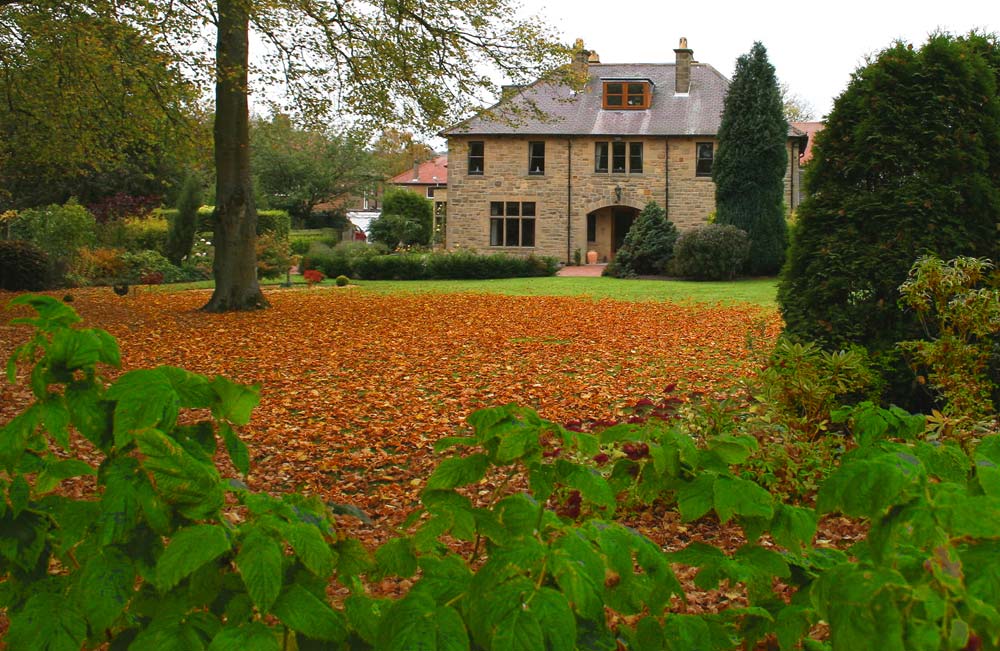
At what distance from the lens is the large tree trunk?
48.8 ft

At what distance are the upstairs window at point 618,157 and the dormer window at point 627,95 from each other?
1741 mm

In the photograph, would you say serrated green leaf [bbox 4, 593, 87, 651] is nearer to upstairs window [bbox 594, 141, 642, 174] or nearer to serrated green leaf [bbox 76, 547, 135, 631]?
serrated green leaf [bbox 76, 547, 135, 631]

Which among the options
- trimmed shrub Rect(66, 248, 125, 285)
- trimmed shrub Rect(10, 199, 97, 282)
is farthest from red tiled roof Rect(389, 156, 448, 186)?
trimmed shrub Rect(10, 199, 97, 282)

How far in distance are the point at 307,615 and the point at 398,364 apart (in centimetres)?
843

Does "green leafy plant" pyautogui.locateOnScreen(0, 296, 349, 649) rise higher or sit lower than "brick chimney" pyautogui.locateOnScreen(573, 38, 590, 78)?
lower

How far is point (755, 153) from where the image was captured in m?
27.5

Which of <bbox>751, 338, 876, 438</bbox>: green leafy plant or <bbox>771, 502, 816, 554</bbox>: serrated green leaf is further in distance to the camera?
<bbox>751, 338, 876, 438</bbox>: green leafy plant

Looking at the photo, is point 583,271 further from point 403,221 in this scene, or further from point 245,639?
point 245,639

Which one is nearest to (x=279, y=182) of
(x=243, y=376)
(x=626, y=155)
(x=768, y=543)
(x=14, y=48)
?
(x=626, y=155)

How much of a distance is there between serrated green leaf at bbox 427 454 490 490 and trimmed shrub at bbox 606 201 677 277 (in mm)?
25351

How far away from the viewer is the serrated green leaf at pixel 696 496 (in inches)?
Result: 64.1

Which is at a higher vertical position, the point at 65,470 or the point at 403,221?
the point at 403,221

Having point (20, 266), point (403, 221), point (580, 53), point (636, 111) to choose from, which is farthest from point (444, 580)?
point (403, 221)

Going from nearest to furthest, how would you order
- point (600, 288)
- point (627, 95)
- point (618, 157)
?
point (600, 288), point (618, 157), point (627, 95)
